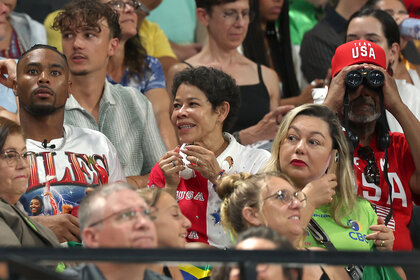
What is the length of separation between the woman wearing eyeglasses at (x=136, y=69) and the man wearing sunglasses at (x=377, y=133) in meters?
1.14

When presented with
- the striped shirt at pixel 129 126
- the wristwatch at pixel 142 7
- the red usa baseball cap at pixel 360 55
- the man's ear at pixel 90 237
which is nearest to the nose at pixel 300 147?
the red usa baseball cap at pixel 360 55

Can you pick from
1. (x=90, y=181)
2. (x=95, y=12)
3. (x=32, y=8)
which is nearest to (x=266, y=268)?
(x=90, y=181)

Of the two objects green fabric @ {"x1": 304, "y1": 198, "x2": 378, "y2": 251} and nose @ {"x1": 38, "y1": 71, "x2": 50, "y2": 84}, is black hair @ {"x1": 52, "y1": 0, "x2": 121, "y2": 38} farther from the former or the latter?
green fabric @ {"x1": 304, "y1": 198, "x2": 378, "y2": 251}

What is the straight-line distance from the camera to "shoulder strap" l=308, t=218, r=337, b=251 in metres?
3.57

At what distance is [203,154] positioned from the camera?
3803mm

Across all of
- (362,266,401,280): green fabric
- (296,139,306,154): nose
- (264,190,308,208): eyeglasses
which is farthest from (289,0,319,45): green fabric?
(264,190,308,208): eyeglasses

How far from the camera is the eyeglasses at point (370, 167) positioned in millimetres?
4145

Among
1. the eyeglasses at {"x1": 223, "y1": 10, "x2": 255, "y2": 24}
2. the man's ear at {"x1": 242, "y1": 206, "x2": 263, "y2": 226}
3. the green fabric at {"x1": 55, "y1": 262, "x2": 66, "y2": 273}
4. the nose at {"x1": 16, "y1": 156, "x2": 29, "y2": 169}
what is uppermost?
the eyeglasses at {"x1": 223, "y1": 10, "x2": 255, "y2": 24}

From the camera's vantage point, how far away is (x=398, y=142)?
4.28 m

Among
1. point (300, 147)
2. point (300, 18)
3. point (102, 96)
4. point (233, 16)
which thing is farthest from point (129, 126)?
point (300, 18)

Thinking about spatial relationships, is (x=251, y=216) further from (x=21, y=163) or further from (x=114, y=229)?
(x=21, y=163)

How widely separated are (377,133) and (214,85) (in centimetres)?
87

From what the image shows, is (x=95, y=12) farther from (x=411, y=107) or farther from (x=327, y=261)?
(x=327, y=261)

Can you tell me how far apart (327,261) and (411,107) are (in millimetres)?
3015
